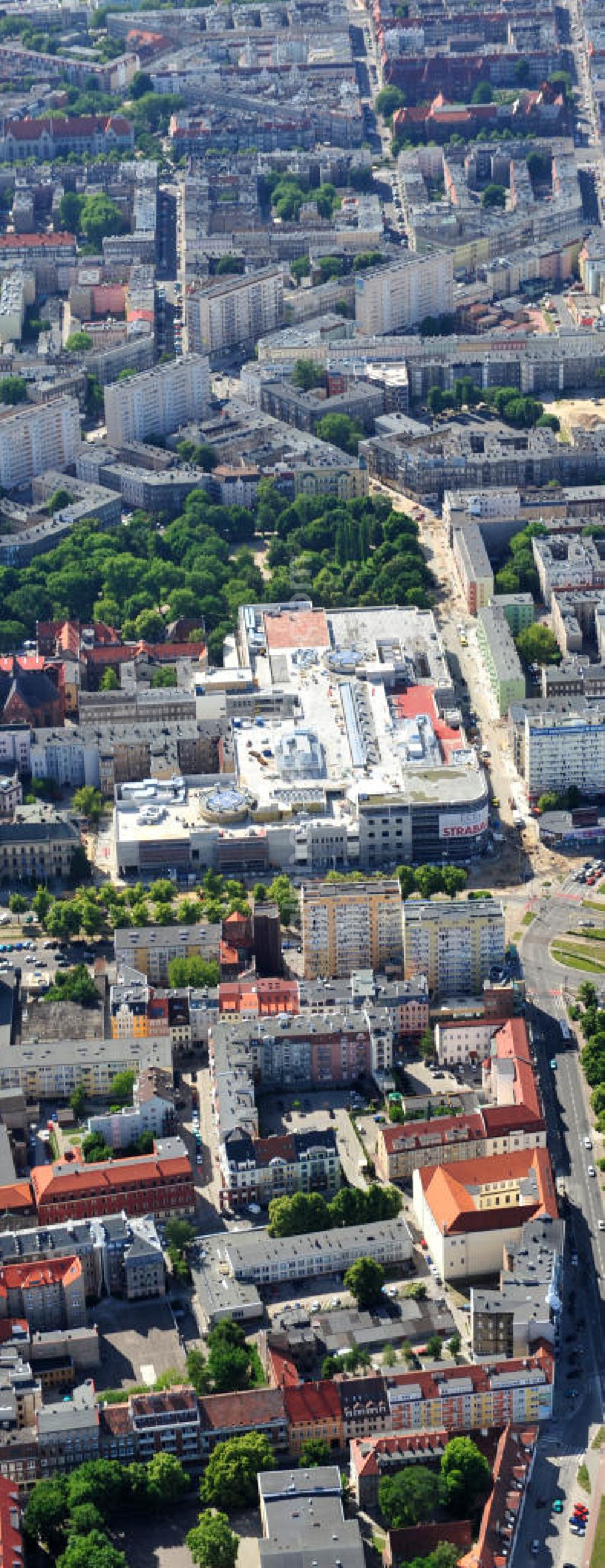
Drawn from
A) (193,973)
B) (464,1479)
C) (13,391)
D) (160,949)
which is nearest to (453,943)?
(193,973)

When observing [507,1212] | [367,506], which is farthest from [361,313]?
[507,1212]

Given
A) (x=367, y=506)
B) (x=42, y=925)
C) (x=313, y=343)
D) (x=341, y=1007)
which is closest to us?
(x=341, y=1007)

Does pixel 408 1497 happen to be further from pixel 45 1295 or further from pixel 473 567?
pixel 473 567

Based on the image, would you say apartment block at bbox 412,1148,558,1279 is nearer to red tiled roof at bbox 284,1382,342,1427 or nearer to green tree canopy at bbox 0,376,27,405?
red tiled roof at bbox 284,1382,342,1427

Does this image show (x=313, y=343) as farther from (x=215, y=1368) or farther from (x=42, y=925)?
(x=215, y=1368)

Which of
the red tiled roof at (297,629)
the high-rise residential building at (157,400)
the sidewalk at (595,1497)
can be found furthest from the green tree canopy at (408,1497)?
the high-rise residential building at (157,400)
